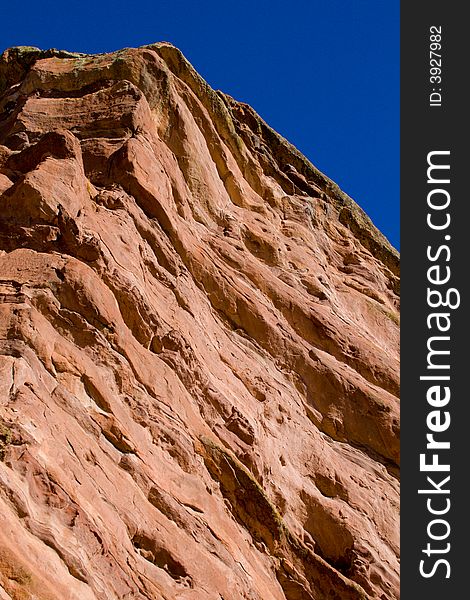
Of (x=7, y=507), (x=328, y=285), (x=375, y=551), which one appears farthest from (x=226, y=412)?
(x=328, y=285)

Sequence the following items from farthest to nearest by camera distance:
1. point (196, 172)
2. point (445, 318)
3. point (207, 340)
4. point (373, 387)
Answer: point (196, 172), point (373, 387), point (207, 340), point (445, 318)

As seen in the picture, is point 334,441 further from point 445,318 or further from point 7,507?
point 7,507

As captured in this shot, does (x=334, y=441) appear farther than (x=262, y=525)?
Yes

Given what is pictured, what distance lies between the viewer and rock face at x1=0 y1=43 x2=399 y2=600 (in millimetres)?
11664

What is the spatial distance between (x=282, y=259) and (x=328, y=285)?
1.55 m

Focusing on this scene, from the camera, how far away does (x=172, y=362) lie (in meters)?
16.0

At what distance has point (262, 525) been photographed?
587 inches

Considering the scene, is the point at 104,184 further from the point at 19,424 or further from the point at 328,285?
the point at 19,424

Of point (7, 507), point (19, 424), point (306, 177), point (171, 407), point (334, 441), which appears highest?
point (306, 177)

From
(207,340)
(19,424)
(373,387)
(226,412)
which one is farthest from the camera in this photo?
(373,387)

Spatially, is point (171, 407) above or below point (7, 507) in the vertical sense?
above

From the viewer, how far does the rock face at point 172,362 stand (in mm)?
11664

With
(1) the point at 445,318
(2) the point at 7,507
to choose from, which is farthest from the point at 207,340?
(2) the point at 7,507

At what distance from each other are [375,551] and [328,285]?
29.2 ft
